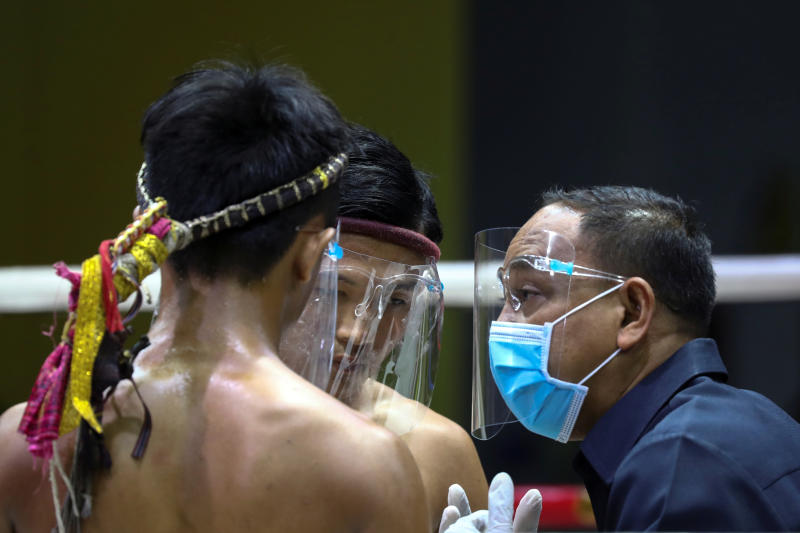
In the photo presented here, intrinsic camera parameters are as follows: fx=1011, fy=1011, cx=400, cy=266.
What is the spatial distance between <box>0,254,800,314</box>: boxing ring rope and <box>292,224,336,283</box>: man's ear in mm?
1655

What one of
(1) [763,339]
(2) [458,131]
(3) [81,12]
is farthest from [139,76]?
(1) [763,339]

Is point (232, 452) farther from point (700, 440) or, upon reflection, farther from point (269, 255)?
point (700, 440)

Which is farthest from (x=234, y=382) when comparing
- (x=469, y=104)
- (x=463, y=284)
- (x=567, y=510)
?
(x=469, y=104)

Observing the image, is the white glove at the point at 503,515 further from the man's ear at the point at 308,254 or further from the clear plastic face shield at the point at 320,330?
the man's ear at the point at 308,254

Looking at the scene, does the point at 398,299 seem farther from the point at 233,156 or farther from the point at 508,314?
the point at 233,156

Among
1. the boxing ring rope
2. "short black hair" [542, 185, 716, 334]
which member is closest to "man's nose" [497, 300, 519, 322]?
"short black hair" [542, 185, 716, 334]

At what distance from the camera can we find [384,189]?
2.40 meters

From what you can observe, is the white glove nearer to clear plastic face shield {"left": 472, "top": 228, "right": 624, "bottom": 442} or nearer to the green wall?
clear plastic face shield {"left": 472, "top": 228, "right": 624, "bottom": 442}

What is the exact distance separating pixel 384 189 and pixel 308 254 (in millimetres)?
869

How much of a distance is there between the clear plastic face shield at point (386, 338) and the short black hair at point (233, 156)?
2.29 ft

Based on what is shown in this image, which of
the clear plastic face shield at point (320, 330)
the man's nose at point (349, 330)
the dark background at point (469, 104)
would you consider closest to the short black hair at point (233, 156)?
the clear plastic face shield at point (320, 330)

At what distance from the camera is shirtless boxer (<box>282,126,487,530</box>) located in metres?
2.29

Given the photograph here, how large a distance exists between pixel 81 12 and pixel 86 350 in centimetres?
419

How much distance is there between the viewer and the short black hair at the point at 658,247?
207 centimetres
